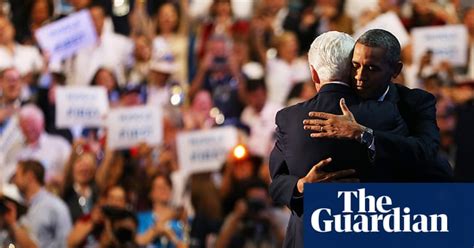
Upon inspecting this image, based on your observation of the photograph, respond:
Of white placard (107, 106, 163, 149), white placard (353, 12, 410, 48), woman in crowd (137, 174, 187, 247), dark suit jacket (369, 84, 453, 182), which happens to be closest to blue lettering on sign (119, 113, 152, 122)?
white placard (107, 106, 163, 149)

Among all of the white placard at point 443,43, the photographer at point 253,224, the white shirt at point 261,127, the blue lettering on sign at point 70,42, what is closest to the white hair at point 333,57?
the photographer at point 253,224

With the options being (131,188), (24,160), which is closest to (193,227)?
(131,188)

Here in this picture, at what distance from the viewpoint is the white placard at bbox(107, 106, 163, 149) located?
13.3m

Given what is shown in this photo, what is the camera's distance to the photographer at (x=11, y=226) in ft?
39.4

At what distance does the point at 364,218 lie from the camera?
5723mm

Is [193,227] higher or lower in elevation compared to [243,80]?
lower

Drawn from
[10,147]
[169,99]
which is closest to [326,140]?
[10,147]

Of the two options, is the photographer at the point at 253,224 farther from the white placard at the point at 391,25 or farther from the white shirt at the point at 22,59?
the white shirt at the point at 22,59

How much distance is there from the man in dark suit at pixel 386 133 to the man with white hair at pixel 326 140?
0.06m

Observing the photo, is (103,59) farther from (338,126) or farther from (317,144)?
(338,126)

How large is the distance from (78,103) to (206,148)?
1135 millimetres

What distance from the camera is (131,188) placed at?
12914 millimetres

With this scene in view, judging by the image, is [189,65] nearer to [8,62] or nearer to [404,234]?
[8,62]

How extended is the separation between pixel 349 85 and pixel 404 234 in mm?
707
